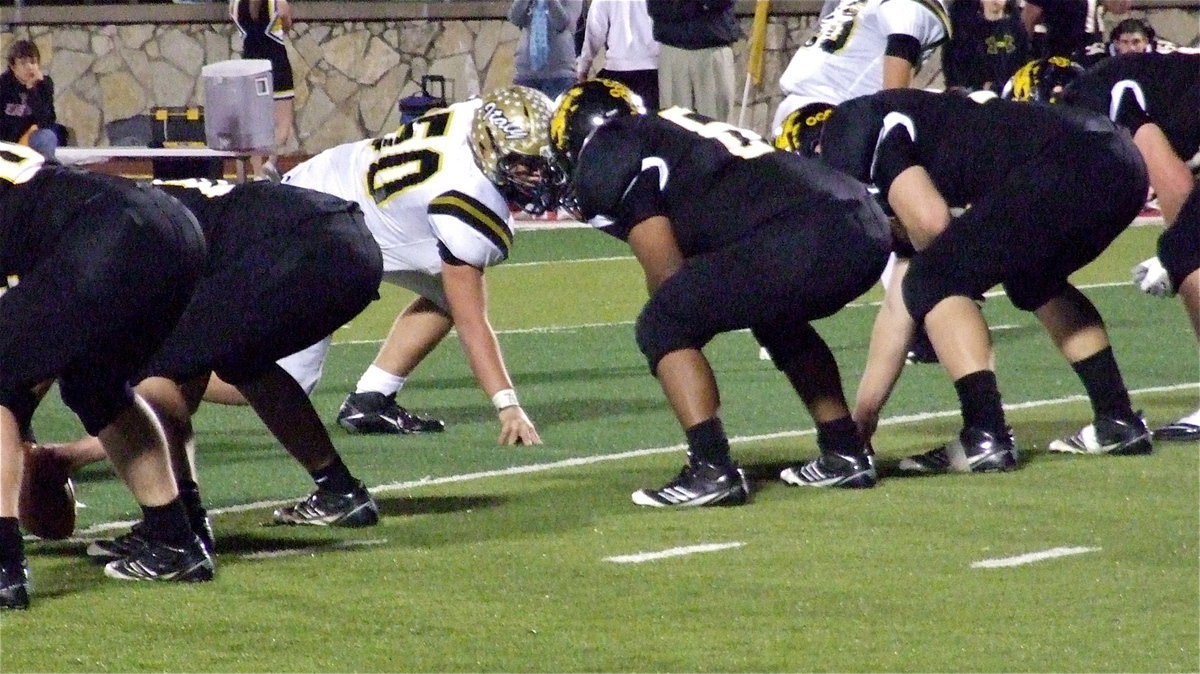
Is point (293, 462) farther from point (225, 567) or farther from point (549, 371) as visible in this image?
point (549, 371)

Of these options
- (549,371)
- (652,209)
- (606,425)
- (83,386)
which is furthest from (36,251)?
(549,371)

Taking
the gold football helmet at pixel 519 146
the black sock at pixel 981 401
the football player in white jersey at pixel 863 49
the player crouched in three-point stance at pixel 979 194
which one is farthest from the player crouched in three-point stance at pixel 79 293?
the football player in white jersey at pixel 863 49

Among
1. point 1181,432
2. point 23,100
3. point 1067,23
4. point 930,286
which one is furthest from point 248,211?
point 23,100

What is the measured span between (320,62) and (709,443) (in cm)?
1506

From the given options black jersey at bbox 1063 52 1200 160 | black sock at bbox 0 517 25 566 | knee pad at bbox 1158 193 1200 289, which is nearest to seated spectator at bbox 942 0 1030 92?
black jersey at bbox 1063 52 1200 160

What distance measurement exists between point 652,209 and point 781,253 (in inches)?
14.9

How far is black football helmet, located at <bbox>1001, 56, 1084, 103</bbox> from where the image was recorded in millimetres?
7172

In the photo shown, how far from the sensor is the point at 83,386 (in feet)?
16.6

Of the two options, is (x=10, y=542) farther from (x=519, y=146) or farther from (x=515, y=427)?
(x=515, y=427)

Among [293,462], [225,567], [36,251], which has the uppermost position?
[36,251]

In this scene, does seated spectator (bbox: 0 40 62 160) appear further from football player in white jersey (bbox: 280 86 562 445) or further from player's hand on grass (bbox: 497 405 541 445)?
player's hand on grass (bbox: 497 405 541 445)

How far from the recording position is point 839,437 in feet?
21.2

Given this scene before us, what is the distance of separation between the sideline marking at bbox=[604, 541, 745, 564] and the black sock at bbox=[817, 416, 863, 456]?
842 mm

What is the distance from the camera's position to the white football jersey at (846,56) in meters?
8.44
